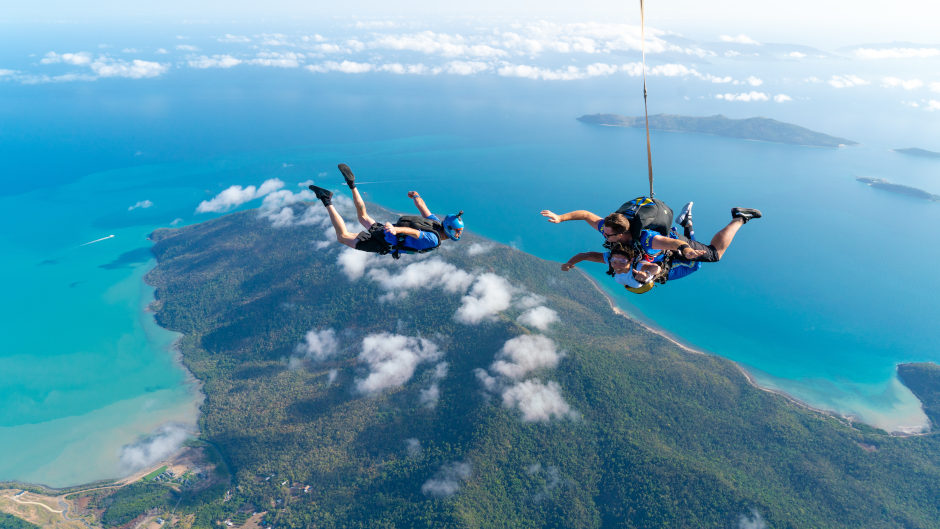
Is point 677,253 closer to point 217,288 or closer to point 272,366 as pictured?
point 272,366

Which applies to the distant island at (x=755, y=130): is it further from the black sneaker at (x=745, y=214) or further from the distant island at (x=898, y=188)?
the black sneaker at (x=745, y=214)

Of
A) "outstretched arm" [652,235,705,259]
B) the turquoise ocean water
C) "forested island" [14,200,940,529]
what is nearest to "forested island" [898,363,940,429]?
"forested island" [14,200,940,529]

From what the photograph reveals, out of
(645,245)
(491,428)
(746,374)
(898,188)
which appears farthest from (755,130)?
(645,245)

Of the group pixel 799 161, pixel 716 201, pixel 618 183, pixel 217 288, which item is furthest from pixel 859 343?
pixel 217 288

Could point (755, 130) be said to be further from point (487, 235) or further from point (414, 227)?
point (414, 227)

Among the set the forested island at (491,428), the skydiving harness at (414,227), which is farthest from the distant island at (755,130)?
the skydiving harness at (414,227)
